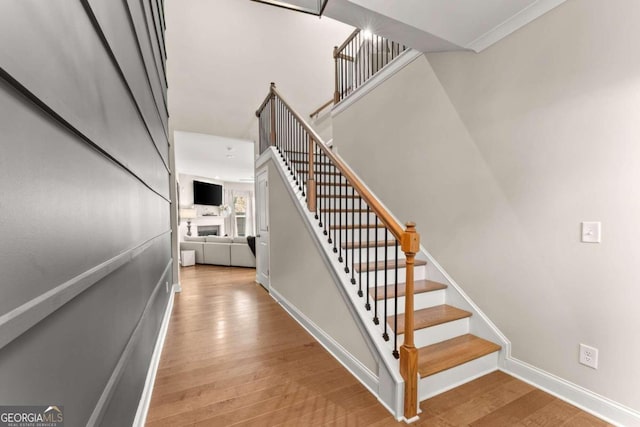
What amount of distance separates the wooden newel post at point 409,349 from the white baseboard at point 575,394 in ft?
3.09

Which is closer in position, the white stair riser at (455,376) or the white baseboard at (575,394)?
the white baseboard at (575,394)

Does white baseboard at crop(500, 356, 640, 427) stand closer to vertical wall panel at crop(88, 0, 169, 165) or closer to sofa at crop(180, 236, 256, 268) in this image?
vertical wall panel at crop(88, 0, 169, 165)

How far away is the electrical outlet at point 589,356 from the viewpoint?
5.50 feet

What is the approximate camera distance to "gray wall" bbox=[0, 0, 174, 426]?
0.48 m

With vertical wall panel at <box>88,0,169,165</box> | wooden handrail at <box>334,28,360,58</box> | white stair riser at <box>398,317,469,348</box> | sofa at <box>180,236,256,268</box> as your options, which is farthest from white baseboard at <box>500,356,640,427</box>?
sofa at <box>180,236,256,268</box>

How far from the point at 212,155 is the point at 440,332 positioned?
6982 millimetres

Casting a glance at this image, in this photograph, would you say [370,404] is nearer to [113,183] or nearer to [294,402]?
[294,402]

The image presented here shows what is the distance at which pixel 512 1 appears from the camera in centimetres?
186

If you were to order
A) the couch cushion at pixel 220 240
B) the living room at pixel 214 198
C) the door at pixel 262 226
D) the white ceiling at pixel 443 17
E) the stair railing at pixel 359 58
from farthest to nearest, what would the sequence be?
1. the couch cushion at pixel 220 240
2. the living room at pixel 214 198
3. the door at pixel 262 226
4. the stair railing at pixel 359 58
5. the white ceiling at pixel 443 17

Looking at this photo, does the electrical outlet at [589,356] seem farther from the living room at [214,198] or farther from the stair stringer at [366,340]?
the living room at [214,198]

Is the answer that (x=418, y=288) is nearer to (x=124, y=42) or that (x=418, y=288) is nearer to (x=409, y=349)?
(x=409, y=349)

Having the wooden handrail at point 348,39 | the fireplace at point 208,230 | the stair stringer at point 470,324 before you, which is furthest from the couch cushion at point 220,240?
the stair stringer at point 470,324

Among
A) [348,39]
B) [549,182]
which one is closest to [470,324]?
[549,182]

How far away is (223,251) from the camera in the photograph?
6.83 meters
